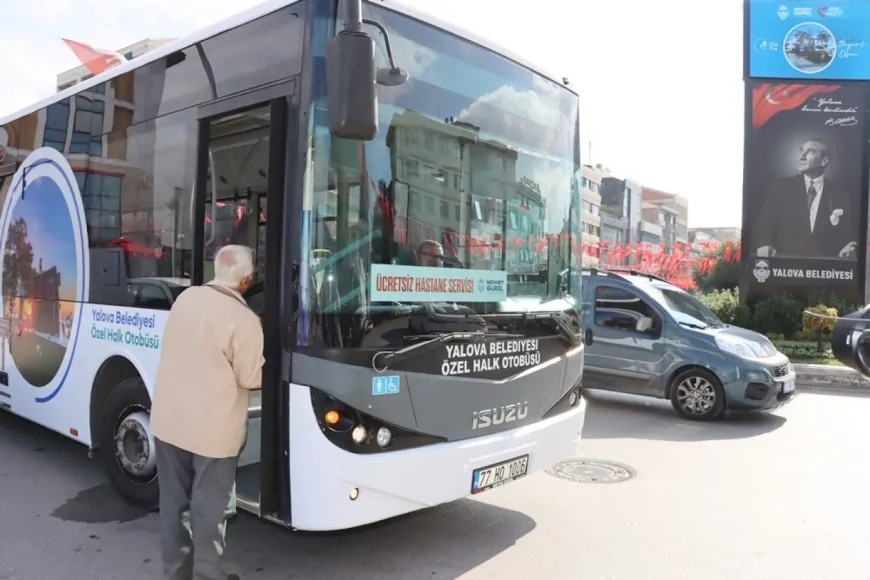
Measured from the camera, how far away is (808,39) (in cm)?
2109

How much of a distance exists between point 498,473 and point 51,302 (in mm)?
4152

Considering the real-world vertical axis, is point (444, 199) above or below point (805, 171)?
below

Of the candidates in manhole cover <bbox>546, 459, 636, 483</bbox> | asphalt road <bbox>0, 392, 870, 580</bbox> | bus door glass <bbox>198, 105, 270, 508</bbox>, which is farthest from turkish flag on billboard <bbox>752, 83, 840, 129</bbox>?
bus door glass <bbox>198, 105, 270, 508</bbox>

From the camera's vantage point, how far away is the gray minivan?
8656 mm

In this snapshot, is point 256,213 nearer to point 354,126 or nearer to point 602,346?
point 354,126

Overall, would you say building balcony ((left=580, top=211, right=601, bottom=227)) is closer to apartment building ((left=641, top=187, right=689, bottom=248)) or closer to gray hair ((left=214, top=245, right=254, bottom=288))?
apartment building ((left=641, top=187, right=689, bottom=248))

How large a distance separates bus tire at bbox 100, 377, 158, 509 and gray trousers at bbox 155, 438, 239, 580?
1.19 m

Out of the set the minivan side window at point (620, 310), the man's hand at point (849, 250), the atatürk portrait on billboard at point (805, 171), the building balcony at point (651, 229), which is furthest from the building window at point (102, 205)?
the building balcony at point (651, 229)

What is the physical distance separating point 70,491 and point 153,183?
8.51 ft

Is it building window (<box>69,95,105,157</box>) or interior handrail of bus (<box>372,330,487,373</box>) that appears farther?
building window (<box>69,95,105,157</box>)

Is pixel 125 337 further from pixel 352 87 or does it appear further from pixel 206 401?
pixel 352 87

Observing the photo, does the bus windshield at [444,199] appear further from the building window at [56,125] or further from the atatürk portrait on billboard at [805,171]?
the atatürk portrait on billboard at [805,171]

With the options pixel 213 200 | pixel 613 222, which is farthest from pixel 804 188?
pixel 613 222

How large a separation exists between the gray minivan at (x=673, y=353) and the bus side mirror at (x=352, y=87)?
600cm
